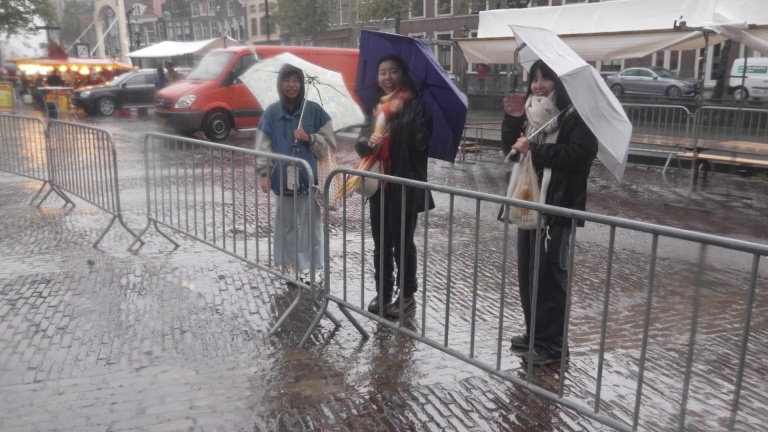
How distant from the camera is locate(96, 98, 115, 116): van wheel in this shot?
83.0 feet

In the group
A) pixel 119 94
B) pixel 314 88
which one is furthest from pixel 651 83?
pixel 314 88

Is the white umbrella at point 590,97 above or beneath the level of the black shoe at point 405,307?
above

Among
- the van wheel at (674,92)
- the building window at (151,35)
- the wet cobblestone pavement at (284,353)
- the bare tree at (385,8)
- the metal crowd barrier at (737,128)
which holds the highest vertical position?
the building window at (151,35)

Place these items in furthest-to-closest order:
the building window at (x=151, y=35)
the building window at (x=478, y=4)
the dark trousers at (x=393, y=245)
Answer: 1. the building window at (x=151, y=35)
2. the building window at (x=478, y=4)
3. the dark trousers at (x=393, y=245)

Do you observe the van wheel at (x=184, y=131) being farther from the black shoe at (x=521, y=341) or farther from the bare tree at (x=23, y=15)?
the bare tree at (x=23, y=15)

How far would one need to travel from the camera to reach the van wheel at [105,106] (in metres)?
25.3

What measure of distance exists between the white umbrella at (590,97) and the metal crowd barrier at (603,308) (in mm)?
504

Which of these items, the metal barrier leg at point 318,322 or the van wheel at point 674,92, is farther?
the van wheel at point 674,92

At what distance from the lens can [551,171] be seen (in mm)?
3938

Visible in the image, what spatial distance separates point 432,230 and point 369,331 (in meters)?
2.93

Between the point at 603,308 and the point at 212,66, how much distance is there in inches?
656

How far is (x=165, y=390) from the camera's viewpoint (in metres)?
3.79

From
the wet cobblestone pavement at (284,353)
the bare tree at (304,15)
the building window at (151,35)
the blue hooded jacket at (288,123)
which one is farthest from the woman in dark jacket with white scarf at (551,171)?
the building window at (151,35)

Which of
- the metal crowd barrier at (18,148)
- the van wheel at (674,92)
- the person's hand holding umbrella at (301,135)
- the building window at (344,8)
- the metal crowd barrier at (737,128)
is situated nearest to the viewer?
the person's hand holding umbrella at (301,135)
